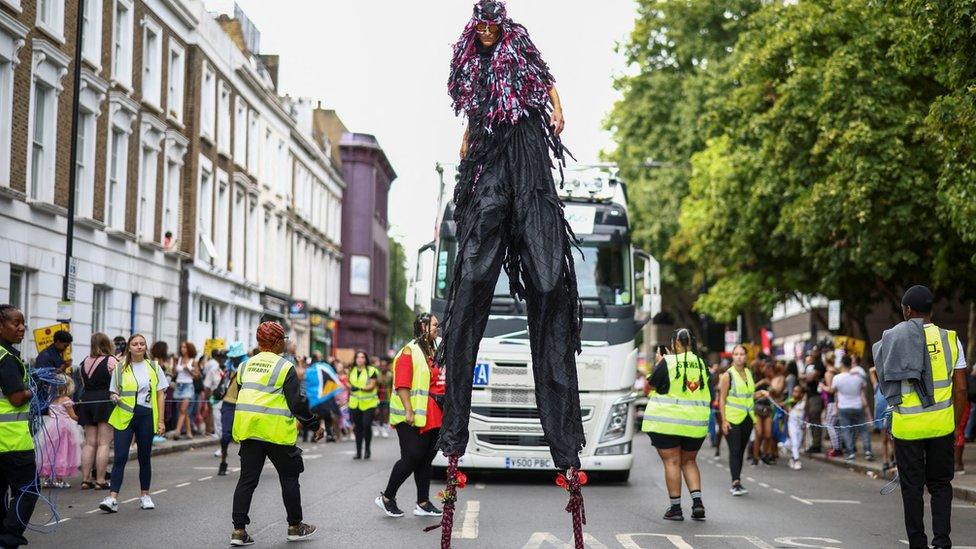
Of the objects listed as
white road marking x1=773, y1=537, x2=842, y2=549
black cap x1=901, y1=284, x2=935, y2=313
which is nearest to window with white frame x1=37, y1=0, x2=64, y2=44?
white road marking x1=773, y1=537, x2=842, y2=549

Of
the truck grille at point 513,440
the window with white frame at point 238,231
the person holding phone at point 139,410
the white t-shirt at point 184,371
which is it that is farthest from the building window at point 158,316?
the person holding phone at point 139,410

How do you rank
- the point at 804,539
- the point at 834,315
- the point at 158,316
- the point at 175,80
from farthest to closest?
1. the point at 175,80
2. the point at 158,316
3. the point at 834,315
4. the point at 804,539

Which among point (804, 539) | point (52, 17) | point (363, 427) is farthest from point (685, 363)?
point (52, 17)

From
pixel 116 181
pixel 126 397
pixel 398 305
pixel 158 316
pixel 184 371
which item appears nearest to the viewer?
pixel 126 397

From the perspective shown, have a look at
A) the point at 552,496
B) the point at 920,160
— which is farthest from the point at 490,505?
the point at 920,160

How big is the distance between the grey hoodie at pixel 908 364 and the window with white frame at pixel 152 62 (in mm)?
28571

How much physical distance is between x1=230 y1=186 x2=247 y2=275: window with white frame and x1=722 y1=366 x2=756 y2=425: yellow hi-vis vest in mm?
31649

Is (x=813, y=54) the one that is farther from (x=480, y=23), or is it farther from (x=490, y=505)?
(x=480, y=23)

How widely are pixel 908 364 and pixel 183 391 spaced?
21.2 m

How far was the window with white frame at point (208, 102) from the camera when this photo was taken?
42.4 meters

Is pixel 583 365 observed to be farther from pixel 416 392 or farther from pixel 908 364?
pixel 908 364

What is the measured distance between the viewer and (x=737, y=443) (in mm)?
17859

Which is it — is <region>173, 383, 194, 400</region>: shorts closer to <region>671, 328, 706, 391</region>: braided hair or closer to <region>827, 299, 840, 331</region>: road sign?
<region>827, 299, 840, 331</region>: road sign

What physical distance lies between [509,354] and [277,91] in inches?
1821
